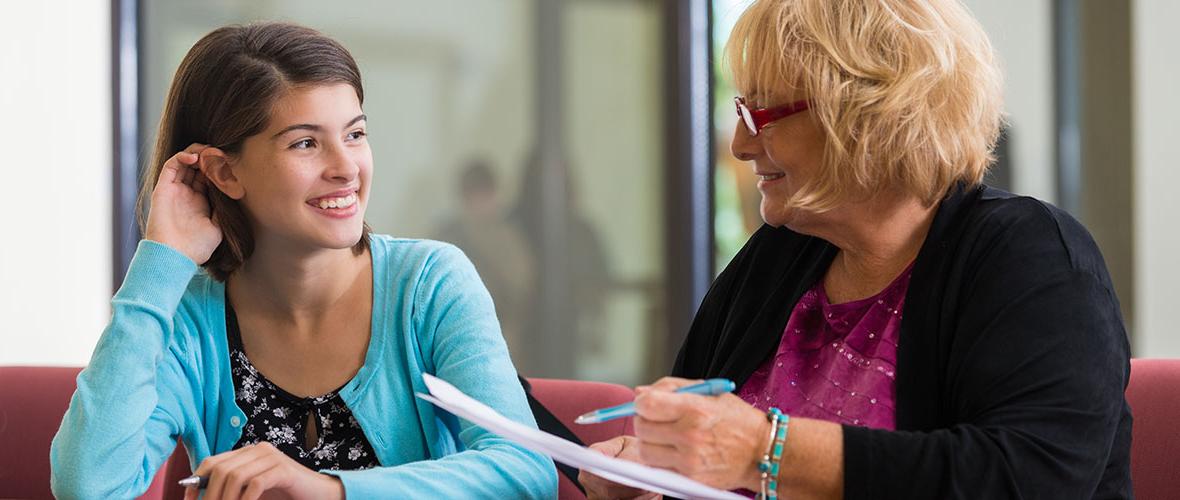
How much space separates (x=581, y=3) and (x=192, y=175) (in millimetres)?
2333

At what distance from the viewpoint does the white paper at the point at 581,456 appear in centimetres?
114

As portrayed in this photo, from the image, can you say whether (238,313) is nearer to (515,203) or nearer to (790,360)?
(790,360)

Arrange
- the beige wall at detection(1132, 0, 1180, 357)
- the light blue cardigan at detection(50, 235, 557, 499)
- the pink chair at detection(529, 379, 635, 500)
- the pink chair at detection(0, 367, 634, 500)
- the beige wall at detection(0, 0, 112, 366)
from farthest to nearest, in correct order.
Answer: the beige wall at detection(0, 0, 112, 366) < the beige wall at detection(1132, 0, 1180, 357) < the pink chair at detection(0, 367, 634, 500) < the pink chair at detection(529, 379, 635, 500) < the light blue cardigan at detection(50, 235, 557, 499)

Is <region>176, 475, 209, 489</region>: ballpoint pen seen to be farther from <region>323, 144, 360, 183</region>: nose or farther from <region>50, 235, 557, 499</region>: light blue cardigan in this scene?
<region>323, 144, 360, 183</region>: nose

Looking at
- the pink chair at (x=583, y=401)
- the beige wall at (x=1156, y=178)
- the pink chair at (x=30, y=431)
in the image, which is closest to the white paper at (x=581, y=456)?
the pink chair at (x=583, y=401)

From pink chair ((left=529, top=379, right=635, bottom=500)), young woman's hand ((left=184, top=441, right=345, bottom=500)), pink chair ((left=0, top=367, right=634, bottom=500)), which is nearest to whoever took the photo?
young woman's hand ((left=184, top=441, right=345, bottom=500))

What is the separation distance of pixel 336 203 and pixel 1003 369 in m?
0.99

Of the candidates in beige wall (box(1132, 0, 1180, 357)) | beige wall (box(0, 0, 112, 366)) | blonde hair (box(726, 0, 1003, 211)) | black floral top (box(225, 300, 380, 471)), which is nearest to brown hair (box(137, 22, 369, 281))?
black floral top (box(225, 300, 380, 471))

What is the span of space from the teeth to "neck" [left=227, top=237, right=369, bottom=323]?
0.30ft

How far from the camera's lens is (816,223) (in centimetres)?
151

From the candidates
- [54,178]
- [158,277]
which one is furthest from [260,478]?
[54,178]

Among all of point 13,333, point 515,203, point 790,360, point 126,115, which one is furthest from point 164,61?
point 790,360

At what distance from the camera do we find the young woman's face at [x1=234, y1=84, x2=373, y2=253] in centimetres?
177

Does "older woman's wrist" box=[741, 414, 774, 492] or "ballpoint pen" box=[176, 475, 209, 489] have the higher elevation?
"older woman's wrist" box=[741, 414, 774, 492]
